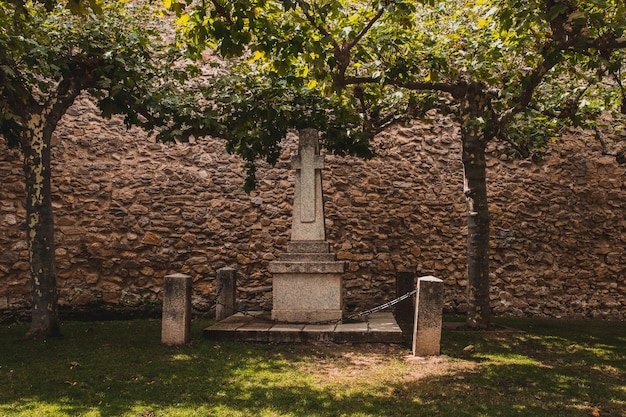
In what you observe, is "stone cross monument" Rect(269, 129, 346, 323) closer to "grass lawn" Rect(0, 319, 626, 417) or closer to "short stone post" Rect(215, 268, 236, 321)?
"grass lawn" Rect(0, 319, 626, 417)

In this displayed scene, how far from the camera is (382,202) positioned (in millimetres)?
10195

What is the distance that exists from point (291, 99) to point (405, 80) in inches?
71.2

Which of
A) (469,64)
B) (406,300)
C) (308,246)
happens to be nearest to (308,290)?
(308,246)

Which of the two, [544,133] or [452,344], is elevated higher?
[544,133]

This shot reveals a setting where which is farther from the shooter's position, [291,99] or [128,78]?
[291,99]

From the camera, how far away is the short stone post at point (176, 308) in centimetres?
622

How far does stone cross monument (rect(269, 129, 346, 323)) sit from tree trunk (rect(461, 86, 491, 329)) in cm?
197

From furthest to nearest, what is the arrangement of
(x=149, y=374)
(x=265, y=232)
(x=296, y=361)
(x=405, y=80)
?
(x=265, y=232), (x=405, y=80), (x=296, y=361), (x=149, y=374)

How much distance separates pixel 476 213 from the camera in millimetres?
7520

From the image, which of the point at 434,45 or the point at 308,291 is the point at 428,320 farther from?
the point at 434,45

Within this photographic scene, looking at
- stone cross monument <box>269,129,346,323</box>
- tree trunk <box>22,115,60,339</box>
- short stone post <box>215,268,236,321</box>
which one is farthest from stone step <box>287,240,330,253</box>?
tree trunk <box>22,115,60,339</box>

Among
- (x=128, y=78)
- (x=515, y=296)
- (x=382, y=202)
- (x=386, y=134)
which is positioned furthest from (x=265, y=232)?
(x=515, y=296)

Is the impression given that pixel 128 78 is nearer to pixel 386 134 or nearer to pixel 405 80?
pixel 405 80

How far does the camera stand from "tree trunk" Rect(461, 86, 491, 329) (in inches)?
292
